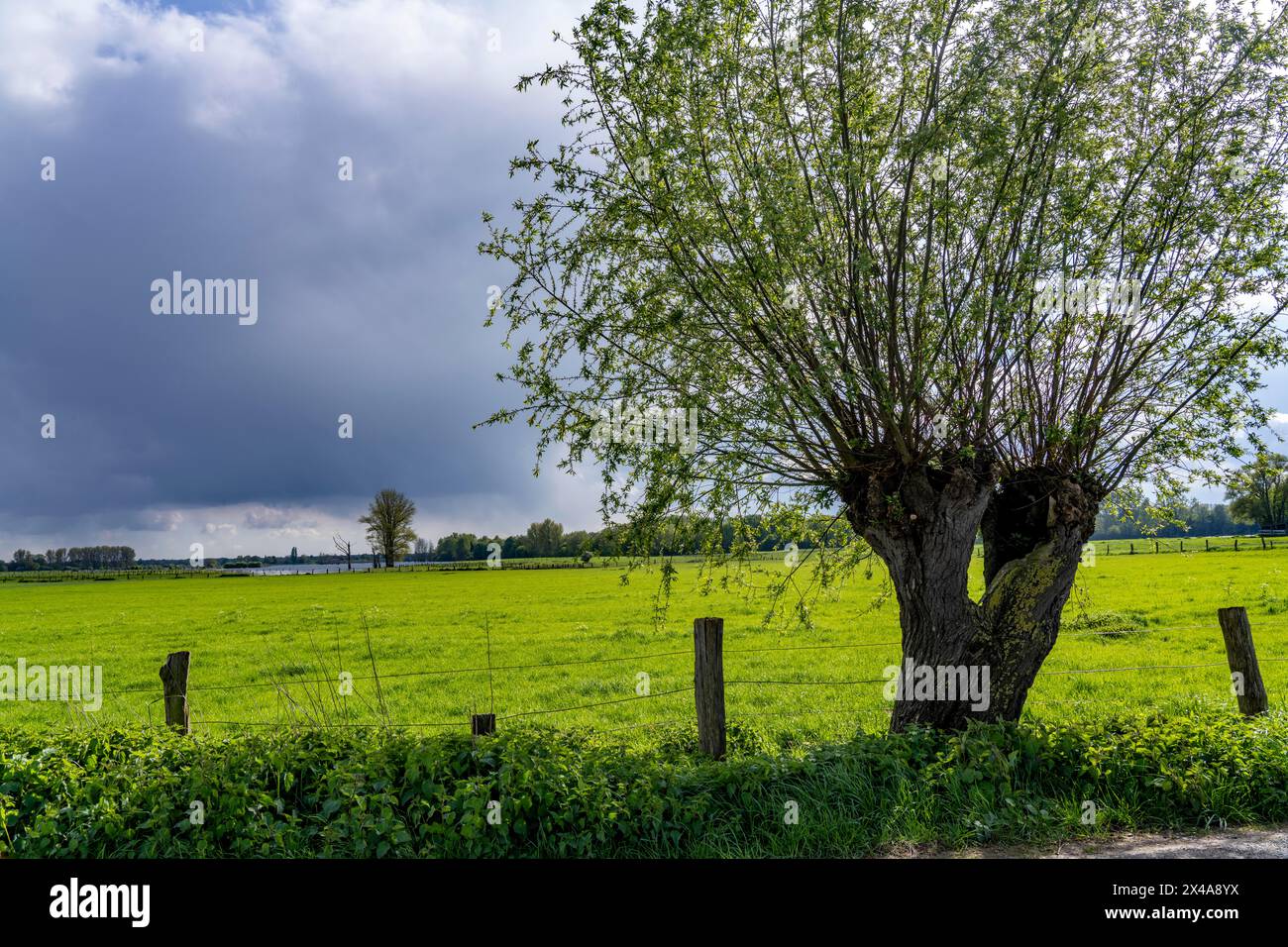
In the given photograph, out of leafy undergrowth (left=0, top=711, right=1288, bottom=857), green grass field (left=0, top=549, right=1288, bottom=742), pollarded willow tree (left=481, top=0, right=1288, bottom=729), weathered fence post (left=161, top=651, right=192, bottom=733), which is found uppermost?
pollarded willow tree (left=481, top=0, right=1288, bottom=729)

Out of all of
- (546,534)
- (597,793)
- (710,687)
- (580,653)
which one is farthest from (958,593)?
(546,534)

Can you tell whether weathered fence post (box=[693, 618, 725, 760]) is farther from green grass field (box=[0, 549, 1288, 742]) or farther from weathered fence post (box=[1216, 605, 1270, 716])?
weathered fence post (box=[1216, 605, 1270, 716])

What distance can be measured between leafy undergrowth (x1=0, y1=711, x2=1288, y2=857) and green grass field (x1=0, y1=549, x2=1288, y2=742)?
154cm

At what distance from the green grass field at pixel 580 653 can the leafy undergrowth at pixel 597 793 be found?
5.05 ft

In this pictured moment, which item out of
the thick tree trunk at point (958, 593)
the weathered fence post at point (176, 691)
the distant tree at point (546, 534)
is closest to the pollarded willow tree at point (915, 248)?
the thick tree trunk at point (958, 593)

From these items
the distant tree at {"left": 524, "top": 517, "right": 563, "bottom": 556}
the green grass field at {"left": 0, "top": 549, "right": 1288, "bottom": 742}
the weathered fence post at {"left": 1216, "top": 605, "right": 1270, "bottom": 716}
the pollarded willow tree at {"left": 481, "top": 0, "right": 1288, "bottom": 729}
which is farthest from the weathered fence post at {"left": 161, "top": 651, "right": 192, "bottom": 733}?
the distant tree at {"left": 524, "top": 517, "right": 563, "bottom": 556}

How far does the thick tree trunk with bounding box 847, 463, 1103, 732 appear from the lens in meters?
9.32

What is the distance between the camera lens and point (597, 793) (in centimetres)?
689

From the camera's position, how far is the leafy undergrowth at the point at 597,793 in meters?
6.73

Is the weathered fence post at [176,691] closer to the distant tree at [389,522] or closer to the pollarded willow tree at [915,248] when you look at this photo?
the pollarded willow tree at [915,248]

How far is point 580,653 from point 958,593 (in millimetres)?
16435
